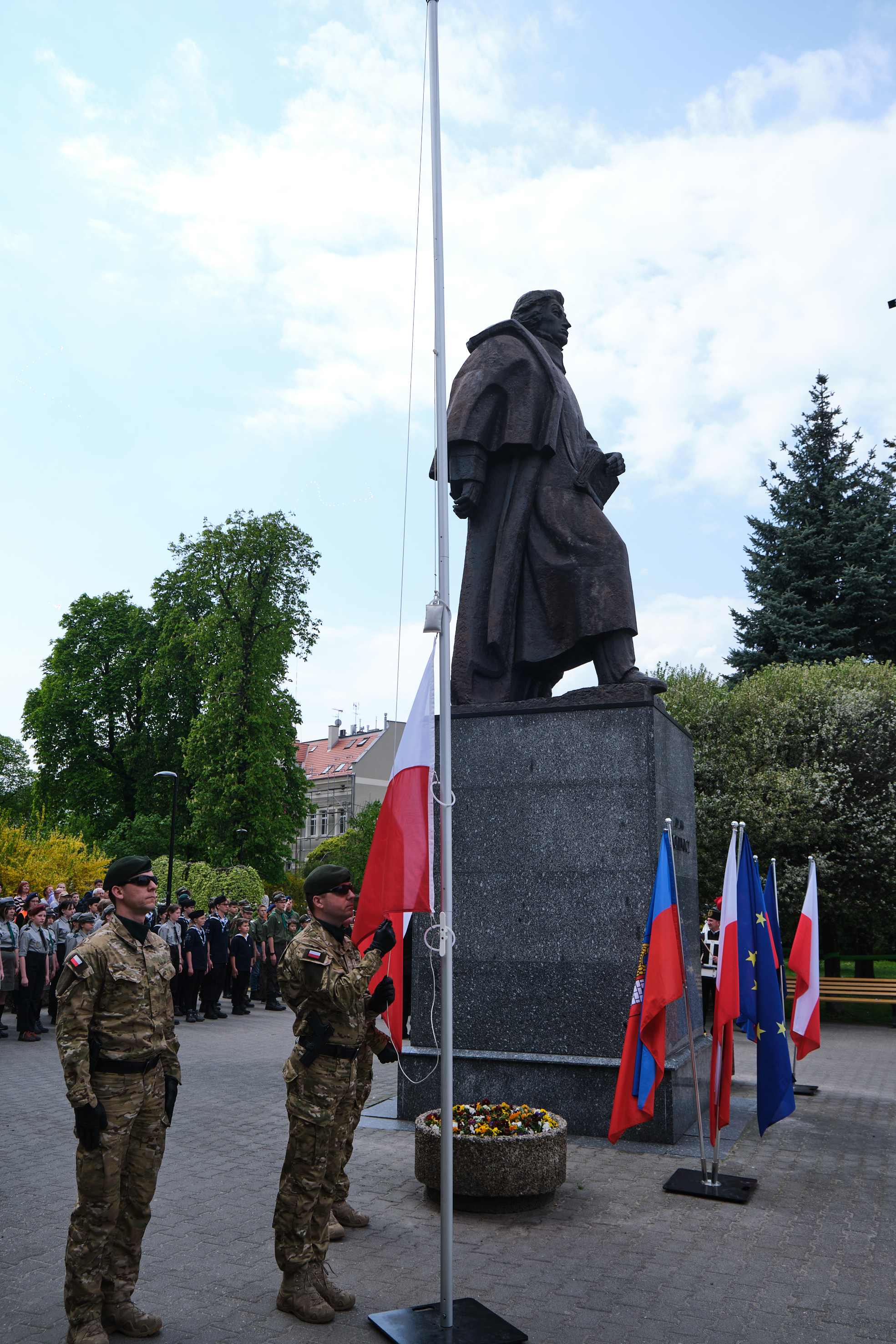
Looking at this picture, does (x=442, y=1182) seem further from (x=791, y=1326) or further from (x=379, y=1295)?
(x=791, y=1326)

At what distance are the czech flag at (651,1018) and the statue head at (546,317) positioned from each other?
5.99 metres

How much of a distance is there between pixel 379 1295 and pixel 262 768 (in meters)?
26.8

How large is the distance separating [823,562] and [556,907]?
82.2ft

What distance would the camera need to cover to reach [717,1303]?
4637 mm

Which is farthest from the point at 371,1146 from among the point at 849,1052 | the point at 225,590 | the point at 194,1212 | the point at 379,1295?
the point at 225,590

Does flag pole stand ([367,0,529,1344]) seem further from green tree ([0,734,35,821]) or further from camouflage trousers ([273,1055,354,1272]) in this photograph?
green tree ([0,734,35,821])

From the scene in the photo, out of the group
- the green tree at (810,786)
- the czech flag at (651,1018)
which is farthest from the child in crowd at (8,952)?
the green tree at (810,786)

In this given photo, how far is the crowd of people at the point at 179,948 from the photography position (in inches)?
546

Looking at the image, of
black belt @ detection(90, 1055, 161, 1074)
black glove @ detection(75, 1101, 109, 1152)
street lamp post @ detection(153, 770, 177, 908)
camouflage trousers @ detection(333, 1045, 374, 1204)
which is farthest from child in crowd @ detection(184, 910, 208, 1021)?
black glove @ detection(75, 1101, 109, 1152)

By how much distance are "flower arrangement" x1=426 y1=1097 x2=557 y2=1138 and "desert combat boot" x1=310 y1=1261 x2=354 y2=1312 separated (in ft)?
4.86

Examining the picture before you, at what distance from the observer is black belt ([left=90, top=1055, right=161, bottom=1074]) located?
432cm

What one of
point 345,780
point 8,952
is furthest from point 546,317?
point 345,780

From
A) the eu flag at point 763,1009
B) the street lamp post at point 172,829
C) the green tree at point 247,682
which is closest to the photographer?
the eu flag at point 763,1009

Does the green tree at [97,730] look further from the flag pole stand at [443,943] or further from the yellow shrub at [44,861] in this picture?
the flag pole stand at [443,943]
